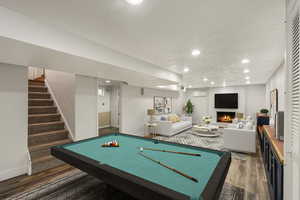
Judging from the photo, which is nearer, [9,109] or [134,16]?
[134,16]

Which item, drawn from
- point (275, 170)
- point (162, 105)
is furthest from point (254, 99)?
point (275, 170)

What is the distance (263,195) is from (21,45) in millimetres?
4269

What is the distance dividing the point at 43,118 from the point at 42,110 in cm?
37

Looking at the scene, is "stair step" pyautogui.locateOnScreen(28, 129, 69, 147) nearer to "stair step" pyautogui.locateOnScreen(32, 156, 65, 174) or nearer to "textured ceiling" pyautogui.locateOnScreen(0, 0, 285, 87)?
"stair step" pyautogui.locateOnScreen(32, 156, 65, 174)

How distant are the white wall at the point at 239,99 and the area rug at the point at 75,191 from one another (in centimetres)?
739

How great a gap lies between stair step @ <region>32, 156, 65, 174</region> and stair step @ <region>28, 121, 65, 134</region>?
88 centimetres

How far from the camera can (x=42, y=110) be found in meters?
4.39

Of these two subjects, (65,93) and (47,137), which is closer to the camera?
(47,137)

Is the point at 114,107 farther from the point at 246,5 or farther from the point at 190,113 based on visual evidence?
the point at 246,5

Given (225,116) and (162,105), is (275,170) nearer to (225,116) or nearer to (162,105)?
(162,105)

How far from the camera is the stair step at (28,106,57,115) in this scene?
4.18 meters

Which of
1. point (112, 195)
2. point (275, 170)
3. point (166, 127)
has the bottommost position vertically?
point (112, 195)

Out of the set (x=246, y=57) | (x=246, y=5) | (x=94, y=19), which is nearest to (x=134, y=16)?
(x=94, y=19)

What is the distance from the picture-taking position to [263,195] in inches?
89.8
